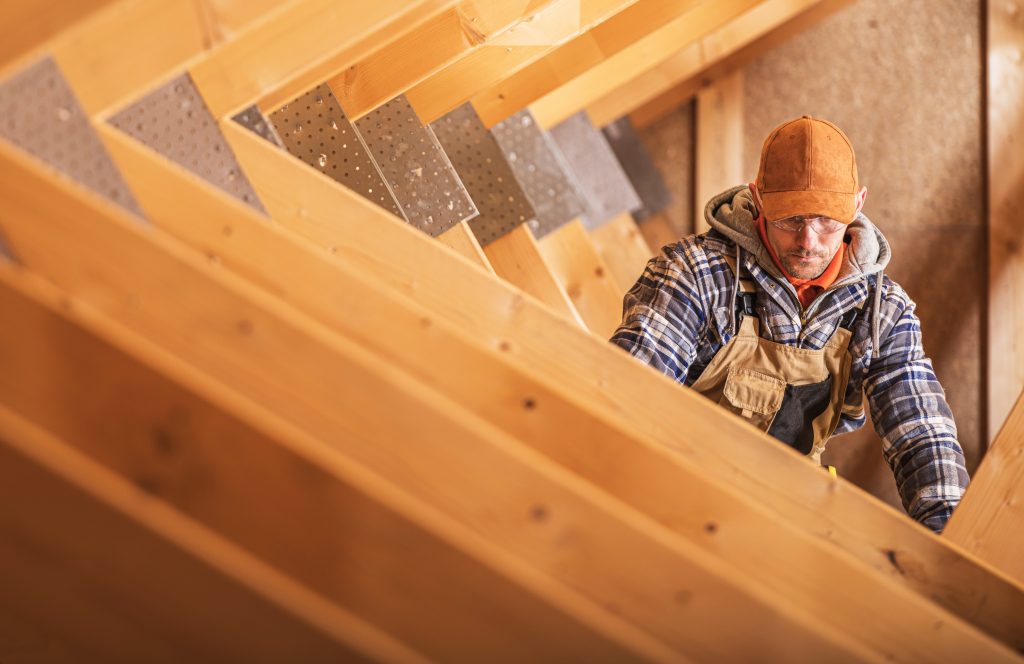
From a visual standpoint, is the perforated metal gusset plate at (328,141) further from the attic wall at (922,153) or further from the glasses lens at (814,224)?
the attic wall at (922,153)

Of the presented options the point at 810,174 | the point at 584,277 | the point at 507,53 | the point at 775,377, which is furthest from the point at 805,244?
the point at 584,277

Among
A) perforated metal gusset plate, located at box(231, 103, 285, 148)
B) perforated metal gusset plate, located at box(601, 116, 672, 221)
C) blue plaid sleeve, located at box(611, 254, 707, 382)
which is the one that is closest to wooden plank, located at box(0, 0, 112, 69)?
perforated metal gusset plate, located at box(231, 103, 285, 148)

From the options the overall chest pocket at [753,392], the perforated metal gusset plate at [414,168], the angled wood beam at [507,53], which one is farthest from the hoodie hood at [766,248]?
the perforated metal gusset plate at [414,168]

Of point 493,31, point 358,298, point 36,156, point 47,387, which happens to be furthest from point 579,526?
point 493,31

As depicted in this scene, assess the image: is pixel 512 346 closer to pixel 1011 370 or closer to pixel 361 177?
pixel 361 177

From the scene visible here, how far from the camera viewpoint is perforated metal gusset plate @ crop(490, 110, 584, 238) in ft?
9.96

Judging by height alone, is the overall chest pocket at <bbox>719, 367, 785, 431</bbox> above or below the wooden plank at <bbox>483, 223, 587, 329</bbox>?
below

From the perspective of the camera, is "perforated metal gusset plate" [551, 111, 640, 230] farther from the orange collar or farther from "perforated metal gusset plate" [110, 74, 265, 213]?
"perforated metal gusset plate" [110, 74, 265, 213]

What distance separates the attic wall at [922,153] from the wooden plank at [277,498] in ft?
10.2

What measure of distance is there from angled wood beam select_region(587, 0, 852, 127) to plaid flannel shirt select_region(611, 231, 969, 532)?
1448mm

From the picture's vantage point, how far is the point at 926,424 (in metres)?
1.97

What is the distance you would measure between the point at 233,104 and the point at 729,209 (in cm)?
118

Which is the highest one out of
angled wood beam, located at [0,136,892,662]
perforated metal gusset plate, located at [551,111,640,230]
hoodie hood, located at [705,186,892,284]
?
perforated metal gusset plate, located at [551,111,640,230]

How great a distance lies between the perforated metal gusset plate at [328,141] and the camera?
1.91 metres
